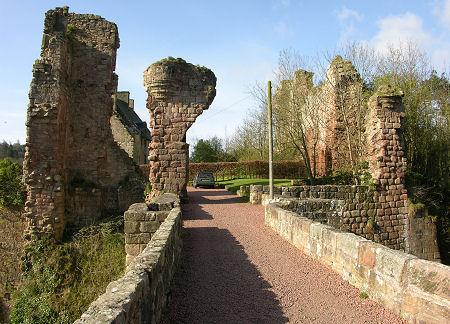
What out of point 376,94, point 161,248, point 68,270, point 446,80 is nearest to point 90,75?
point 68,270

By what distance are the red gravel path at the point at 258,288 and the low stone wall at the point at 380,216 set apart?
5109 millimetres

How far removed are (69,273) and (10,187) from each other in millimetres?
6768

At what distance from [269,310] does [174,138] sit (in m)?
10.5

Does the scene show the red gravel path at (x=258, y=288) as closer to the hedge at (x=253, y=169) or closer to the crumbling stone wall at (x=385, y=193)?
the crumbling stone wall at (x=385, y=193)

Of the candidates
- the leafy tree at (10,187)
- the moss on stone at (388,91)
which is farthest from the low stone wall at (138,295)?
the leafy tree at (10,187)

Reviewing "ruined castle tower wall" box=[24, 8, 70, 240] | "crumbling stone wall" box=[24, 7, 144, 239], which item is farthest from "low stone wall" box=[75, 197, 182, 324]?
"crumbling stone wall" box=[24, 7, 144, 239]

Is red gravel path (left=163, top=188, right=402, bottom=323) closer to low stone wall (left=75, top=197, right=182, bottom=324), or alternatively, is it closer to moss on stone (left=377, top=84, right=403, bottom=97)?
low stone wall (left=75, top=197, right=182, bottom=324)

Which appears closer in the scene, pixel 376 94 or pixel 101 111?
pixel 376 94

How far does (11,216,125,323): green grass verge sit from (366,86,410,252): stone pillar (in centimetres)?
987

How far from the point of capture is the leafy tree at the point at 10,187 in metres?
15.9

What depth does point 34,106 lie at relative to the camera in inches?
533

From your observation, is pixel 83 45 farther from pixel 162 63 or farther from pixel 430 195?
pixel 430 195

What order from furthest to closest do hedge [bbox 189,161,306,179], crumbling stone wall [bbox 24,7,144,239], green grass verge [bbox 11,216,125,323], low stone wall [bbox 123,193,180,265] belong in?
hedge [bbox 189,161,306,179] → crumbling stone wall [bbox 24,7,144,239] → green grass verge [bbox 11,216,125,323] → low stone wall [bbox 123,193,180,265]

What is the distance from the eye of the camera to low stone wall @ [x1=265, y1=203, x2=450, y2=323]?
350 cm
